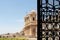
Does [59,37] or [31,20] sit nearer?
[59,37]

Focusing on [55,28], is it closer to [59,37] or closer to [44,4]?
[59,37]

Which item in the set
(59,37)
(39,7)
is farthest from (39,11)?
(59,37)

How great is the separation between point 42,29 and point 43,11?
0.41 meters

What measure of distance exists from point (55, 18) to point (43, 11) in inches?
12.4

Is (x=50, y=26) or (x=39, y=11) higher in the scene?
(x=39, y=11)

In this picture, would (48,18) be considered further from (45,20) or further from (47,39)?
(47,39)

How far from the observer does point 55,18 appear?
512 centimetres

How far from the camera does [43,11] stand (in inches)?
205

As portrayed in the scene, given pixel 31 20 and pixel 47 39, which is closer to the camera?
pixel 47 39

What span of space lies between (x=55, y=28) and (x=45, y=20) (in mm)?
282

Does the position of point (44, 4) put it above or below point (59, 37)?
above

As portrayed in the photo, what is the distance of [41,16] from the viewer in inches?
205

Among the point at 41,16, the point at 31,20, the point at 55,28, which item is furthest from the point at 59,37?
the point at 31,20

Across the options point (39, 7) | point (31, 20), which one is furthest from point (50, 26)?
point (31, 20)
